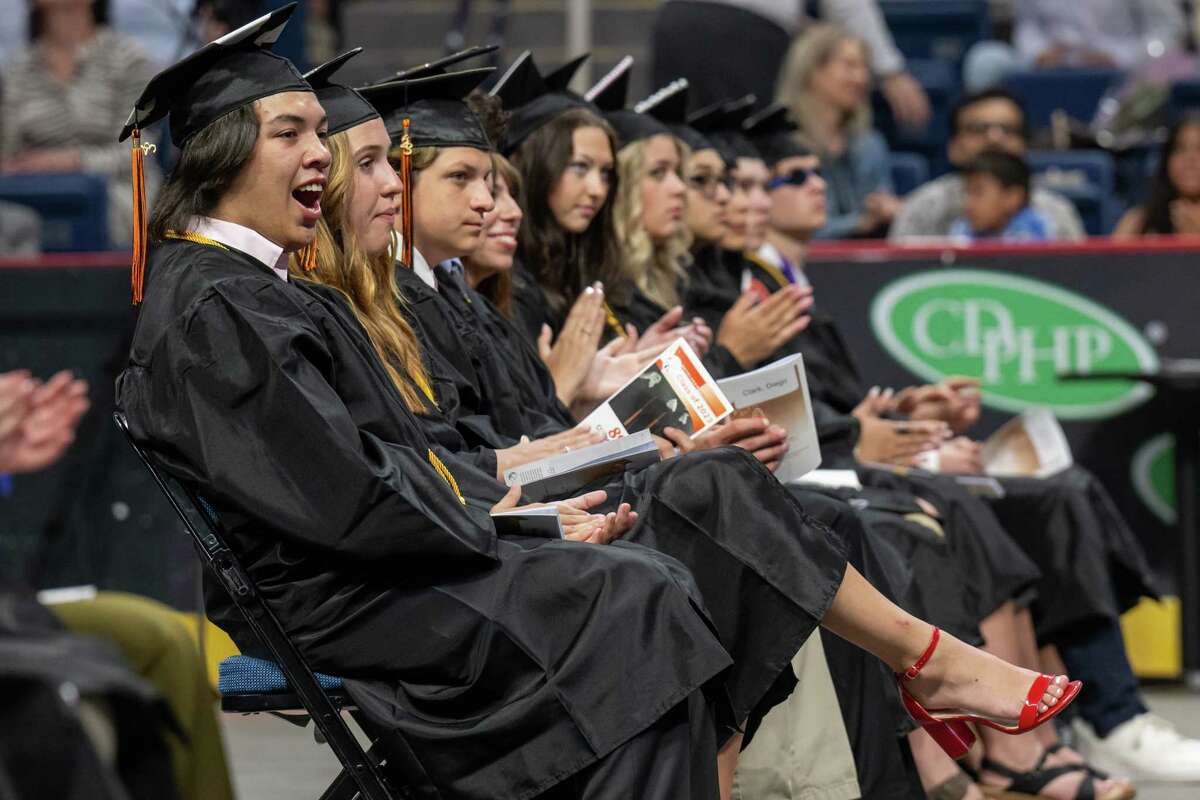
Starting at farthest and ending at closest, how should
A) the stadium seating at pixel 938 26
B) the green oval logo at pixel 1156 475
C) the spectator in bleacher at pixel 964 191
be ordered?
the stadium seating at pixel 938 26, the spectator in bleacher at pixel 964 191, the green oval logo at pixel 1156 475

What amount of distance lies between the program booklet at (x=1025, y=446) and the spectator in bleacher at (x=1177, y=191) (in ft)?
5.34

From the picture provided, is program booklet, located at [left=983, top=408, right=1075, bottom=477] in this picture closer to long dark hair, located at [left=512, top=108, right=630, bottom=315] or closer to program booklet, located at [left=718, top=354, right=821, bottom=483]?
long dark hair, located at [left=512, top=108, right=630, bottom=315]

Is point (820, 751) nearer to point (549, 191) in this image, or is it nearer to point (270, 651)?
point (270, 651)

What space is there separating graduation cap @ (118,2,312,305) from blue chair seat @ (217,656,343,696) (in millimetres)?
648

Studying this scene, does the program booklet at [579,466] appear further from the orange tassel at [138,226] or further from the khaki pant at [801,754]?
the orange tassel at [138,226]

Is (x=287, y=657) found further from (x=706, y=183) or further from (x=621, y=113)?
(x=706, y=183)

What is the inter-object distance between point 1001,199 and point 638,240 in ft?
8.47

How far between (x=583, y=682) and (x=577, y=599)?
0.14 metres

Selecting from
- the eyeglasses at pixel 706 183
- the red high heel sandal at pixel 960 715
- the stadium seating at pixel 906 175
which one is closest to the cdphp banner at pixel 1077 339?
the eyeglasses at pixel 706 183

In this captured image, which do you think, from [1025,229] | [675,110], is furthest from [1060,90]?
[675,110]

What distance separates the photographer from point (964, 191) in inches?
304

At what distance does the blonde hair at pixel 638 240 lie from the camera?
5410mm

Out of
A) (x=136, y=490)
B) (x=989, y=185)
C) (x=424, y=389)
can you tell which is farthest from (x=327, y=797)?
(x=989, y=185)

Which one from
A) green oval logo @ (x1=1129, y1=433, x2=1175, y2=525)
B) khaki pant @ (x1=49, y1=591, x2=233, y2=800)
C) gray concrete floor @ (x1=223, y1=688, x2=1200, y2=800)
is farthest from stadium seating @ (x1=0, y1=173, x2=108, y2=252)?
khaki pant @ (x1=49, y1=591, x2=233, y2=800)
